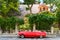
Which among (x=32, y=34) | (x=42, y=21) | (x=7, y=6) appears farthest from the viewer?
(x=7, y=6)

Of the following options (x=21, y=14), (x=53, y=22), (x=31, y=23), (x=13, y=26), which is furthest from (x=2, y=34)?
(x=21, y=14)

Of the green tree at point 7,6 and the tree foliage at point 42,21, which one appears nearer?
the tree foliage at point 42,21

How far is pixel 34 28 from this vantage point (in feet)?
94.5

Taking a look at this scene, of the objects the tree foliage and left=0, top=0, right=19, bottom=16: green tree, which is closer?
the tree foliage

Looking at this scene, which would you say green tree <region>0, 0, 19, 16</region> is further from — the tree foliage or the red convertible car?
the red convertible car

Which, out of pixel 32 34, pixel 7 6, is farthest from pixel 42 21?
pixel 7 6

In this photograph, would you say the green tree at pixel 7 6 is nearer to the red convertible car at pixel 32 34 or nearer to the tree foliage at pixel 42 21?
the tree foliage at pixel 42 21

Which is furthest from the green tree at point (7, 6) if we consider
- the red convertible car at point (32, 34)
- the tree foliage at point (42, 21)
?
the red convertible car at point (32, 34)

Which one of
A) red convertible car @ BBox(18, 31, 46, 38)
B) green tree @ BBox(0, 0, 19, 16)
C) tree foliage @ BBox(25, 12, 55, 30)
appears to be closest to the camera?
red convertible car @ BBox(18, 31, 46, 38)

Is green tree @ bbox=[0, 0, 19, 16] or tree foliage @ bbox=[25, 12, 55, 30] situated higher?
green tree @ bbox=[0, 0, 19, 16]

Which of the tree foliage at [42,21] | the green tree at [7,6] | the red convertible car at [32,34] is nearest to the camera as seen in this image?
the red convertible car at [32,34]

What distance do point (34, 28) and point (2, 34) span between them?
470cm

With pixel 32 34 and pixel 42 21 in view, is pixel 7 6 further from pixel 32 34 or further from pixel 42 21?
pixel 32 34

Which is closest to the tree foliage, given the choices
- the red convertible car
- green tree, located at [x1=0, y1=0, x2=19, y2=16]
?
the red convertible car
